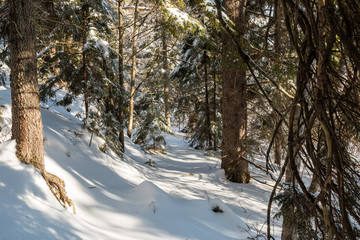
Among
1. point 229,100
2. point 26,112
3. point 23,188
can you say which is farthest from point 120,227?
point 229,100

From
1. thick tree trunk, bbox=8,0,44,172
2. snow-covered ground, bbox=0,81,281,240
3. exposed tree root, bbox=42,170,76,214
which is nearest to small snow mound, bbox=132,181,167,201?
snow-covered ground, bbox=0,81,281,240

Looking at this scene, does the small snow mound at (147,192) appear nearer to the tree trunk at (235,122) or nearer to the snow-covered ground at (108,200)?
the snow-covered ground at (108,200)

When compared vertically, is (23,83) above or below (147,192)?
above

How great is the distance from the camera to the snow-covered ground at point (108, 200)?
2816 mm

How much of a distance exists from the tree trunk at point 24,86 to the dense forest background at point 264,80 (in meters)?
0.01

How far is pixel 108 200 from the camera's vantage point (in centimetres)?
452

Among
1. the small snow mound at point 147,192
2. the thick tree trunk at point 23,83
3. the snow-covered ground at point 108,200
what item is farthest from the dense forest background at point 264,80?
the small snow mound at point 147,192

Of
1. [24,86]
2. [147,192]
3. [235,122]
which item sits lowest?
[147,192]

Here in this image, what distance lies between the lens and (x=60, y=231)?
8.82ft

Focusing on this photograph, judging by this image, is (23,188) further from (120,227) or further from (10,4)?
(10,4)

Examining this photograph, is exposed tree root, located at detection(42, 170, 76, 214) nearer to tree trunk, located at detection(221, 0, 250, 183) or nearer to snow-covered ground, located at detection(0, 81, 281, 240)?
snow-covered ground, located at detection(0, 81, 281, 240)

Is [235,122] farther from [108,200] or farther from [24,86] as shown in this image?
[24,86]

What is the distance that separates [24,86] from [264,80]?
17.1ft

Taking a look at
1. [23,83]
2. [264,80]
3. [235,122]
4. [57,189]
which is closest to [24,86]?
[23,83]
